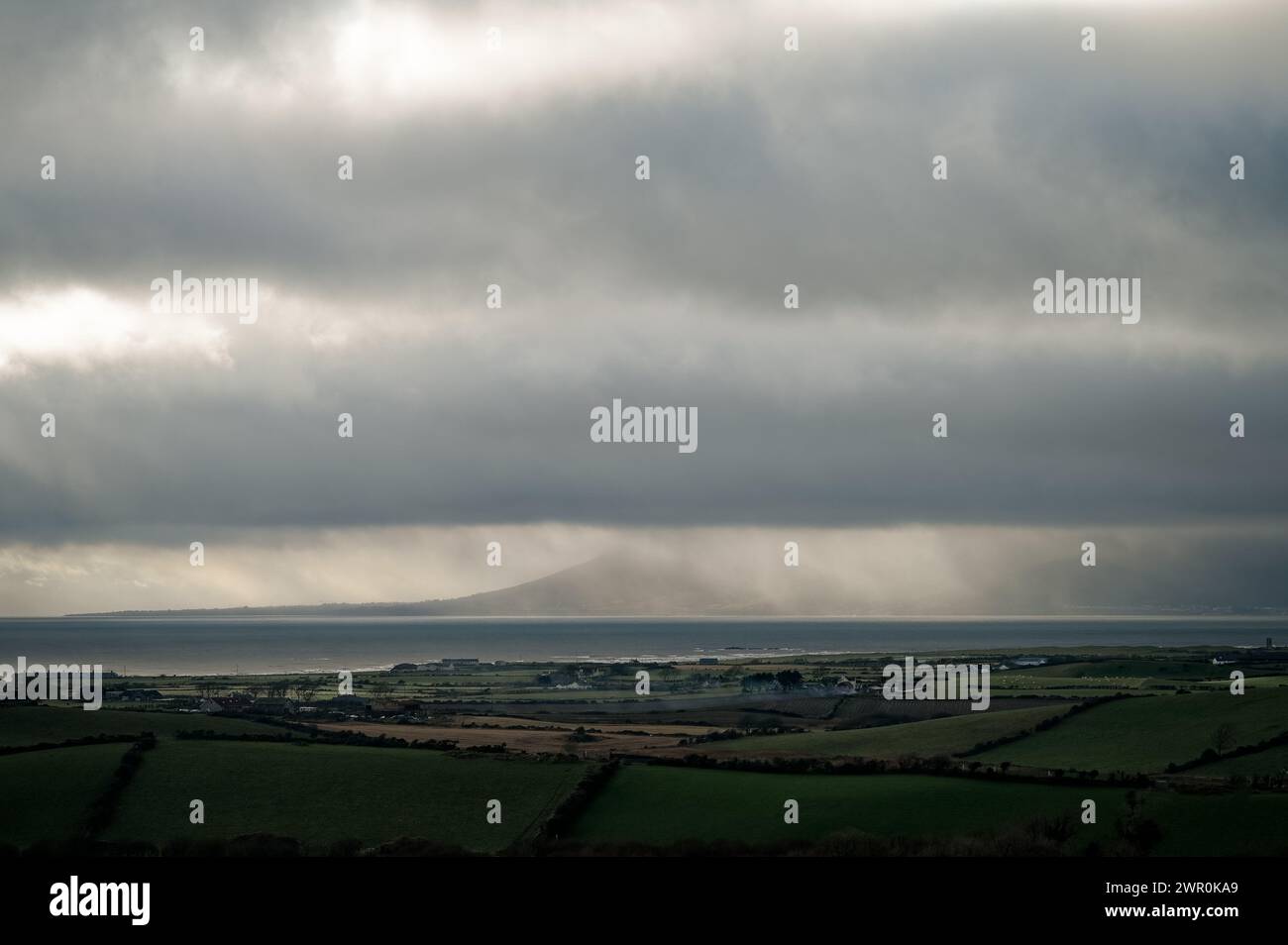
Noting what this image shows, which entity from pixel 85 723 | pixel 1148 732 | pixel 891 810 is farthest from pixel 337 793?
pixel 1148 732

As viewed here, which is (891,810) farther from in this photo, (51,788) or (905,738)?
(51,788)

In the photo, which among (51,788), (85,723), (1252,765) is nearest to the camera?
(51,788)

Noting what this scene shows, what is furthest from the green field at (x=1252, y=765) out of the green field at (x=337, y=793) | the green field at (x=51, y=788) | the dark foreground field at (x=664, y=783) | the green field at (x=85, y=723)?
the green field at (x=85, y=723)

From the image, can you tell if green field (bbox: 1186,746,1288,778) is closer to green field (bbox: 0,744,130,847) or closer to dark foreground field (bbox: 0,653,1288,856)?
dark foreground field (bbox: 0,653,1288,856)

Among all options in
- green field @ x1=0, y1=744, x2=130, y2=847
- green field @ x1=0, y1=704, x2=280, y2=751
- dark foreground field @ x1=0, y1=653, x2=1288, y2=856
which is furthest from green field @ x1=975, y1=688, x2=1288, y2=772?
green field @ x1=0, y1=704, x2=280, y2=751
